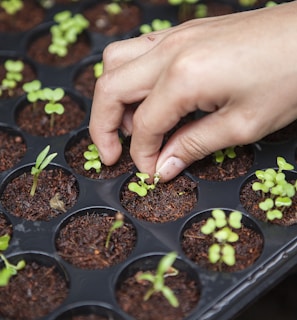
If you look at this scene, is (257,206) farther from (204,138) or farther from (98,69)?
(98,69)

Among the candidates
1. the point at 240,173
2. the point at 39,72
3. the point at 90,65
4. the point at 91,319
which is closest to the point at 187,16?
the point at 90,65

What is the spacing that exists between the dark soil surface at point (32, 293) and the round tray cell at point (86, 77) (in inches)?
22.9

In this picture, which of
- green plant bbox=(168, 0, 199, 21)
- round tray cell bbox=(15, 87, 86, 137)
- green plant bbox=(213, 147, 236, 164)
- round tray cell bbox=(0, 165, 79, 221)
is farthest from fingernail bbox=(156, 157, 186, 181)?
green plant bbox=(168, 0, 199, 21)

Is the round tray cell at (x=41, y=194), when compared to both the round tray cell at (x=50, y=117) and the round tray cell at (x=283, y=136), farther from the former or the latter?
the round tray cell at (x=283, y=136)

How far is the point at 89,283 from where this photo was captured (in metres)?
1.24

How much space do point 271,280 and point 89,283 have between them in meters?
0.36

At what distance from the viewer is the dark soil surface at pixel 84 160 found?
4.86 feet

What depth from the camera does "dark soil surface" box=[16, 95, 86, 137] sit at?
63.9 inches

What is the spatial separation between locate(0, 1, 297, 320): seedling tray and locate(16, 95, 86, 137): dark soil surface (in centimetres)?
5

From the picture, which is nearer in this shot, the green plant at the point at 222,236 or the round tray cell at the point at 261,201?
the green plant at the point at 222,236

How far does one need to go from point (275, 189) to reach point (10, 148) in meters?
0.67

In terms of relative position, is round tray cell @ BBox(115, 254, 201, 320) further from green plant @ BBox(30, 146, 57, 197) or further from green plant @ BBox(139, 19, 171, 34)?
green plant @ BBox(139, 19, 171, 34)

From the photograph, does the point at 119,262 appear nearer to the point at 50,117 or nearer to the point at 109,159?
the point at 109,159

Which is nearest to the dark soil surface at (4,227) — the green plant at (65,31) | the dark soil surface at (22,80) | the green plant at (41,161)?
the green plant at (41,161)
